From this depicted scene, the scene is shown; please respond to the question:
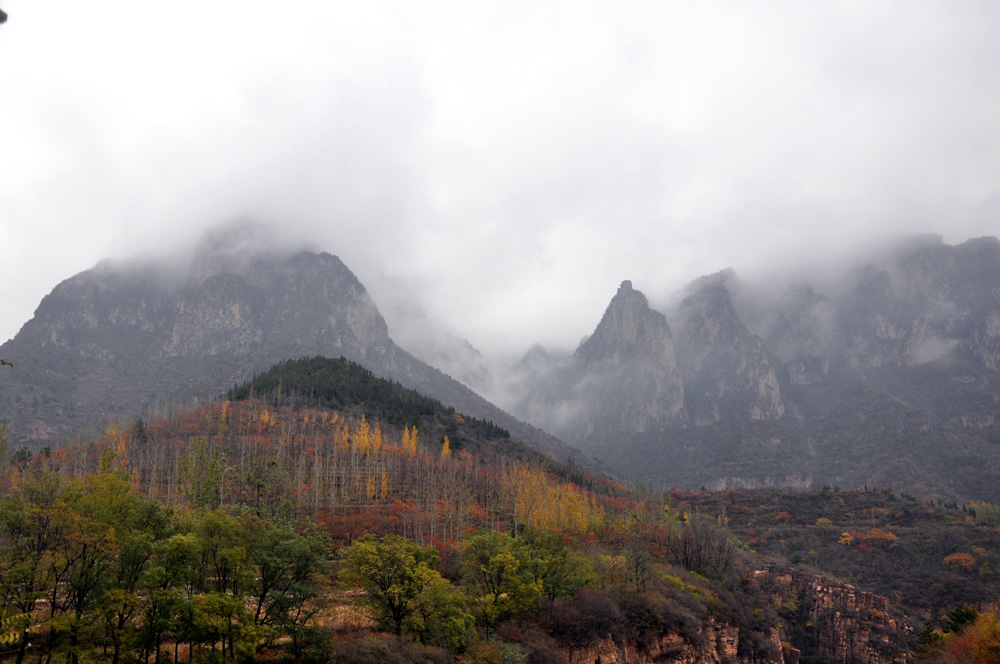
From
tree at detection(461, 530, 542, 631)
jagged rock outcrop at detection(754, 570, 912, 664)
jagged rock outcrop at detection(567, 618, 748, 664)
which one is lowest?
jagged rock outcrop at detection(754, 570, 912, 664)

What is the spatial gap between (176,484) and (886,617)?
11415 centimetres

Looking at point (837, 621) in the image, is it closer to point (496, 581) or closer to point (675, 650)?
Result: point (675, 650)

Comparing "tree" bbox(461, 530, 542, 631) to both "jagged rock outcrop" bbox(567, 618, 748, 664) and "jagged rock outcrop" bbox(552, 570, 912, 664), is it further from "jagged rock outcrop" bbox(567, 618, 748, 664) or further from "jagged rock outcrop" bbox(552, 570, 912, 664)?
"jagged rock outcrop" bbox(552, 570, 912, 664)

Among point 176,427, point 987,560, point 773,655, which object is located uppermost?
point 176,427

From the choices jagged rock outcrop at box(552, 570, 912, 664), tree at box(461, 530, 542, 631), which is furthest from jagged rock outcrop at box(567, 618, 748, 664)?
tree at box(461, 530, 542, 631)

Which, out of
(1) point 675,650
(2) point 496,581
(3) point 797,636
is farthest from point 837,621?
(2) point 496,581

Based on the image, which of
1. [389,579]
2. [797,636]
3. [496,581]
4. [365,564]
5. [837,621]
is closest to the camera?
[365,564]

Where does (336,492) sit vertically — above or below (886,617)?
above

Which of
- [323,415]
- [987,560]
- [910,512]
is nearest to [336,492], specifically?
[323,415]

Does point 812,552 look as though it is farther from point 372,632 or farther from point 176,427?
point 176,427

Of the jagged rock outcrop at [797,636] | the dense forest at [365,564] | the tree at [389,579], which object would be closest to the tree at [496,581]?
the dense forest at [365,564]

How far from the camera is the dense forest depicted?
2970 cm

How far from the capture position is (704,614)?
65938mm

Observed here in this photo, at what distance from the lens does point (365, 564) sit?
4241cm
